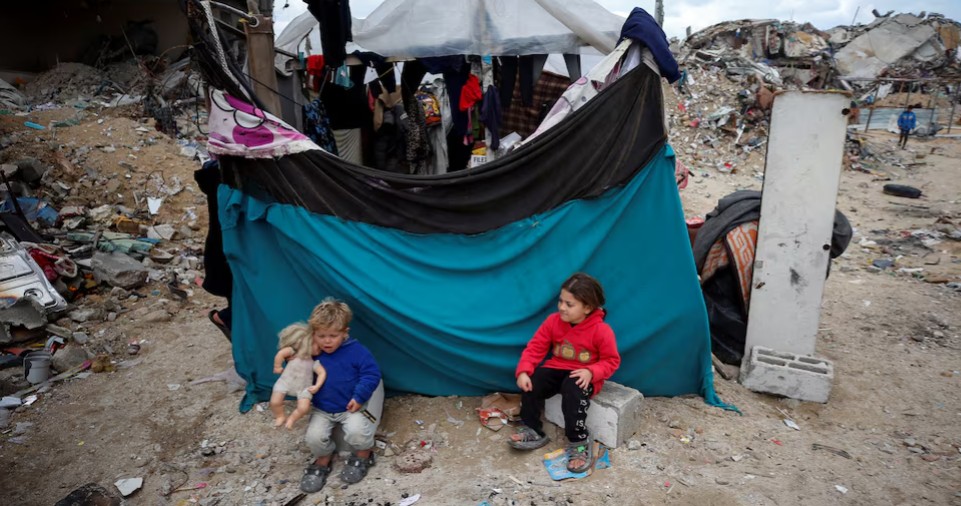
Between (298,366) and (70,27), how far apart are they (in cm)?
1545

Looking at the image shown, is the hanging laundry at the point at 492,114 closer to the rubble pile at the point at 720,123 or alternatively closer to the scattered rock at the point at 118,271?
the scattered rock at the point at 118,271

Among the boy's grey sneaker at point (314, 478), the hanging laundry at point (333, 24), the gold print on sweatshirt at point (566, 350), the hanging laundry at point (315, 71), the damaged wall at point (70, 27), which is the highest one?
the damaged wall at point (70, 27)

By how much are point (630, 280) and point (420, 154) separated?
2.94 metres

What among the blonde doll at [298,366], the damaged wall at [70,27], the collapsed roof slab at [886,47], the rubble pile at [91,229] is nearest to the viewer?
the blonde doll at [298,366]

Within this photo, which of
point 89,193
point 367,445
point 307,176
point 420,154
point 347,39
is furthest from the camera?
point 89,193

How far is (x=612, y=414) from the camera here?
318 centimetres

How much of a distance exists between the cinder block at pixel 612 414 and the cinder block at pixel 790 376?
3.32ft

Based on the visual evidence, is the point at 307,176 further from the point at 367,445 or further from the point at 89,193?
the point at 89,193

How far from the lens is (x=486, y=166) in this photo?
131 inches

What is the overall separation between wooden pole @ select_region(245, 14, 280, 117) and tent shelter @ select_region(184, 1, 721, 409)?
358 mm

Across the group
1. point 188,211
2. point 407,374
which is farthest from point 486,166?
point 188,211

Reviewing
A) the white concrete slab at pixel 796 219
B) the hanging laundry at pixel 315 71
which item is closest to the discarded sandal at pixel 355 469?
the white concrete slab at pixel 796 219

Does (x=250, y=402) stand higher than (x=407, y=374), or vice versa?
(x=407, y=374)

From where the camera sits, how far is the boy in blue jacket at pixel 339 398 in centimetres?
A: 310
